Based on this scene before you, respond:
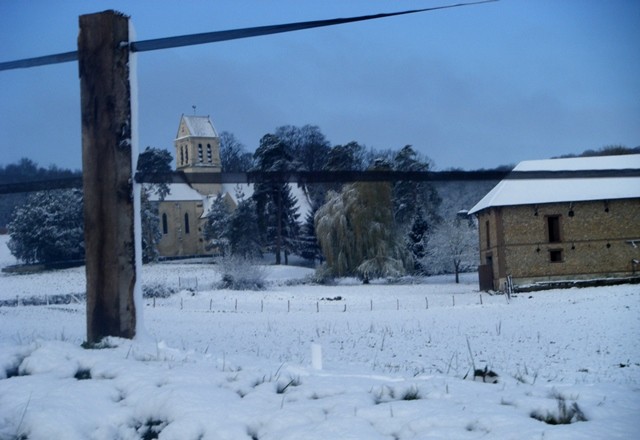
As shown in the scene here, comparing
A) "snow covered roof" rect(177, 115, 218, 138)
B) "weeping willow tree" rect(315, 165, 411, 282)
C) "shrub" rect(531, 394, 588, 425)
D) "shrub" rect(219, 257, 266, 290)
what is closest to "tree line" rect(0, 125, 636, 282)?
"weeping willow tree" rect(315, 165, 411, 282)

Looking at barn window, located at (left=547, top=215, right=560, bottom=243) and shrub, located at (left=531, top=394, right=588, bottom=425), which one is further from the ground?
barn window, located at (left=547, top=215, right=560, bottom=243)

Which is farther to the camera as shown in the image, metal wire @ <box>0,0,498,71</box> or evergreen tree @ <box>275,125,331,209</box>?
evergreen tree @ <box>275,125,331,209</box>

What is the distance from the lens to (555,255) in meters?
39.9

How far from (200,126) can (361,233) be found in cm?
4449

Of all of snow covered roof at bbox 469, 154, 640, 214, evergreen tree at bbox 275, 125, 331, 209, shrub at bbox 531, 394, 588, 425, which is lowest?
shrub at bbox 531, 394, 588, 425

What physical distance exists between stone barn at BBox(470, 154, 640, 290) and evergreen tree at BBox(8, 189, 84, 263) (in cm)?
2999

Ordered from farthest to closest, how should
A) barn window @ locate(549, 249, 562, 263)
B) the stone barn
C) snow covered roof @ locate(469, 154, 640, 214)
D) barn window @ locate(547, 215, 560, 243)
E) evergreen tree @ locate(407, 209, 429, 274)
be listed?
1. evergreen tree @ locate(407, 209, 429, 274)
2. barn window @ locate(547, 215, 560, 243)
3. barn window @ locate(549, 249, 562, 263)
4. the stone barn
5. snow covered roof @ locate(469, 154, 640, 214)

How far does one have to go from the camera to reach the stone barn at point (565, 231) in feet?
127

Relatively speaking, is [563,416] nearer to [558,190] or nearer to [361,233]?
[558,190]

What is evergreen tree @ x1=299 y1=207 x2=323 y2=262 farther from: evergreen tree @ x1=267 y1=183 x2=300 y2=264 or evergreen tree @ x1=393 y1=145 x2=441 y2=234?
evergreen tree @ x1=393 y1=145 x2=441 y2=234

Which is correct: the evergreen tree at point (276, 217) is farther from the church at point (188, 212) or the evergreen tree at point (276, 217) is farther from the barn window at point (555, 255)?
the barn window at point (555, 255)

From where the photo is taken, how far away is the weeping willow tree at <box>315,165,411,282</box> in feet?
152

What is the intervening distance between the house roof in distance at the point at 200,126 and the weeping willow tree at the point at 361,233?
39712 mm

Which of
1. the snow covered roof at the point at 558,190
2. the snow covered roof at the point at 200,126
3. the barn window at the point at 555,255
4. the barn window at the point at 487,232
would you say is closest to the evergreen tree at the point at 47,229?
the barn window at the point at 487,232
